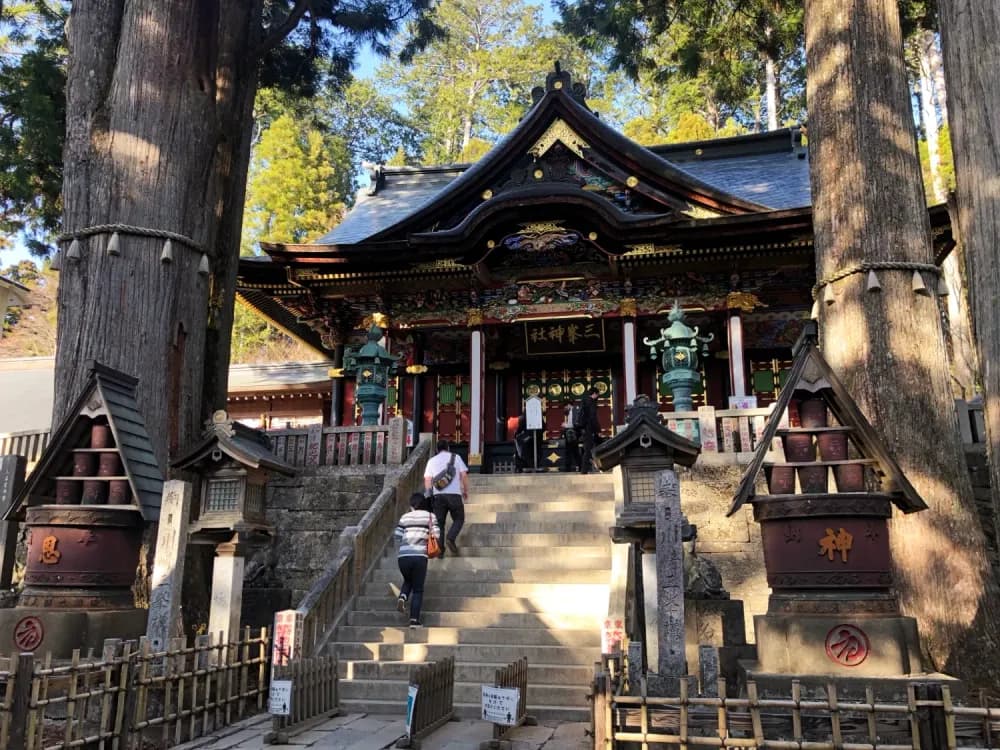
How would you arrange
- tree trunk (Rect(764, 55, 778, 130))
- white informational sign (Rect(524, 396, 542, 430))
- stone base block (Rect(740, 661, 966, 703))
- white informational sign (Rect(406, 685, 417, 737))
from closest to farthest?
stone base block (Rect(740, 661, 966, 703)), white informational sign (Rect(406, 685, 417, 737)), white informational sign (Rect(524, 396, 542, 430)), tree trunk (Rect(764, 55, 778, 130))

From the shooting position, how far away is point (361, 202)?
2089cm

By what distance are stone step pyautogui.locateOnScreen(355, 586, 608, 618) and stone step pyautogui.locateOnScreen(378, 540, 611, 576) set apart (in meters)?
0.55

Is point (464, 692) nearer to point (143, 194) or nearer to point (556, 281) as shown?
point (143, 194)

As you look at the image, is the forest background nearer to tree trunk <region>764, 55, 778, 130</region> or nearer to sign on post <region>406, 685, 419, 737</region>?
tree trunk <region>764, 55, 778, 130</region>

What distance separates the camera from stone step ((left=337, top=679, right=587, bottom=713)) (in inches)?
267

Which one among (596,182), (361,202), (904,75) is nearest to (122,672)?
(904,75)

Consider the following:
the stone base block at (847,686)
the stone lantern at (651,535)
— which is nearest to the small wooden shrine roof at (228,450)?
the stone lantern at (651,535)

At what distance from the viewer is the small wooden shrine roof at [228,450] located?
7191mm

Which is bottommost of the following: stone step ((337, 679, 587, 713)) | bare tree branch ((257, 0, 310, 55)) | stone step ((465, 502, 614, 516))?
stone step ((337, 679, 587, 713))

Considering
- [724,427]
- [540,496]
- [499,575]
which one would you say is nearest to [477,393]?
[540,496]

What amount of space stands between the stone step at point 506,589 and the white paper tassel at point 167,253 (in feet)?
13.7

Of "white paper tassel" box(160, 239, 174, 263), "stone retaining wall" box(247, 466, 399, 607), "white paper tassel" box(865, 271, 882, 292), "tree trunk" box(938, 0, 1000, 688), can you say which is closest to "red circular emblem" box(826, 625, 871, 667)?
"tree trunk" box(938, 0, 1000, 688)

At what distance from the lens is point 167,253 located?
27.5ft

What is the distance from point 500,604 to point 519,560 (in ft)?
3.16
